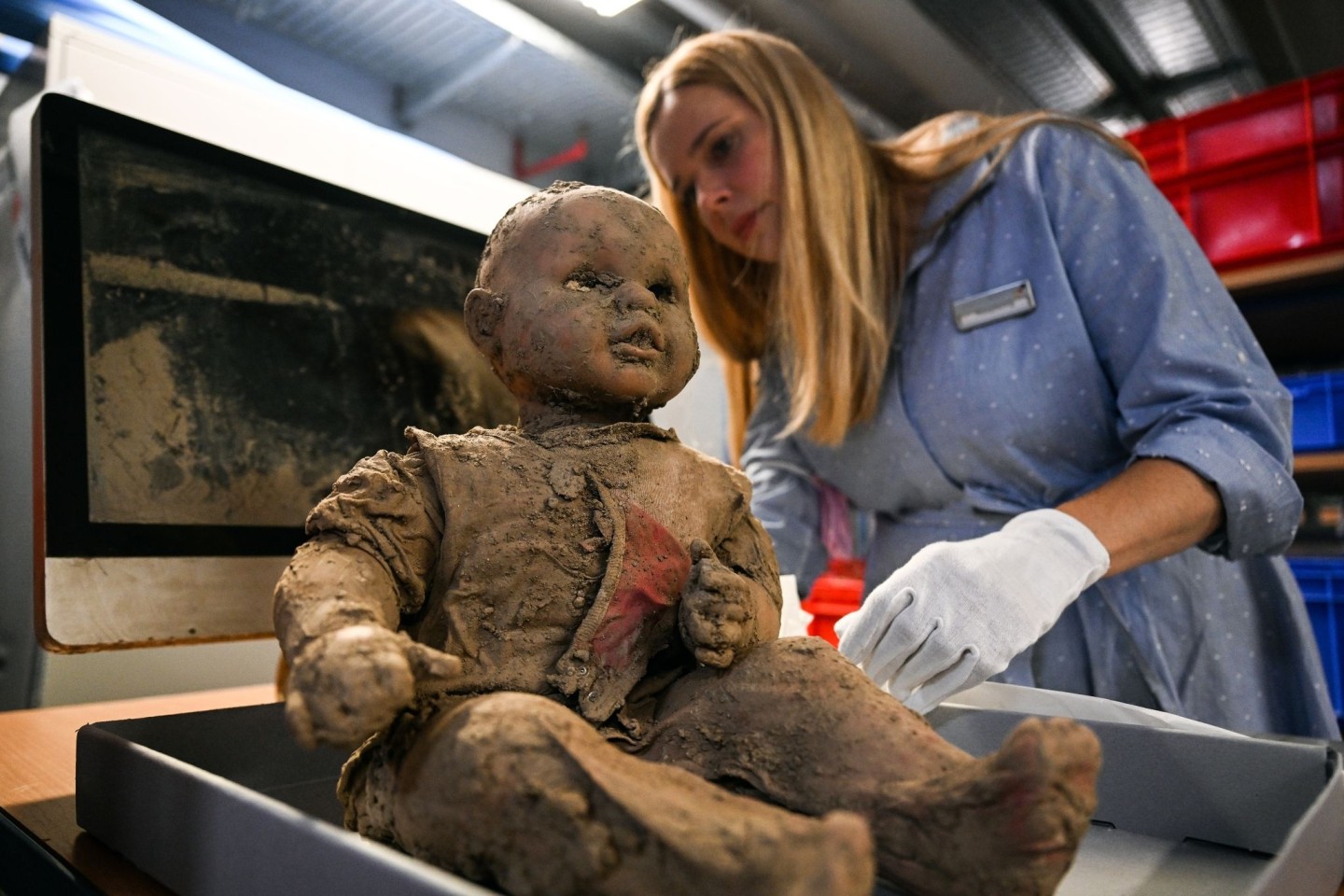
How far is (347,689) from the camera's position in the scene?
1.82 feet

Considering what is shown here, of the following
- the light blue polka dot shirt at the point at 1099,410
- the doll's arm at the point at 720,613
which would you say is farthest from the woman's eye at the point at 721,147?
the doll's arm at the point at 720,613

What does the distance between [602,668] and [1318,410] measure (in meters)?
2.30

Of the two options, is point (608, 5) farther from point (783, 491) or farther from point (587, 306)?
point (587, 306)

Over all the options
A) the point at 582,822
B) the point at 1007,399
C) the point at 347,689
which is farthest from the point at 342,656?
the point at 1007,399

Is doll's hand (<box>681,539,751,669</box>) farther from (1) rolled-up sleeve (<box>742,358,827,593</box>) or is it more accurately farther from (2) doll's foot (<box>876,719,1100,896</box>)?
(1) rolled-up sleeve (<box>742,358,827,593</box>)

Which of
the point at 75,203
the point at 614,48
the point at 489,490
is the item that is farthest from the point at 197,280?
the point at 614,48

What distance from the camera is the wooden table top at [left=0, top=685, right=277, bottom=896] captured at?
30.5 inches

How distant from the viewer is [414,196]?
205 cm

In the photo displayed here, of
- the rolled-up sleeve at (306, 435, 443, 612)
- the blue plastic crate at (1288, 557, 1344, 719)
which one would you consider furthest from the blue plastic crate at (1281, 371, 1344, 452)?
the rolled-up sleeve at (306, 435, 443, 612)

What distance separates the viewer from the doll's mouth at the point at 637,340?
33.3 inches

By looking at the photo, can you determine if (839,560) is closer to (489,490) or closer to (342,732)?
(489,490)

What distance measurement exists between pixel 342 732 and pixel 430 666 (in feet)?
0.23

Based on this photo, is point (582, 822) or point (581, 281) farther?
point (581, 281)

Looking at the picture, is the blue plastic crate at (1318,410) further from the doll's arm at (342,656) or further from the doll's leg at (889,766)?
the doll's arm at (342,656)
